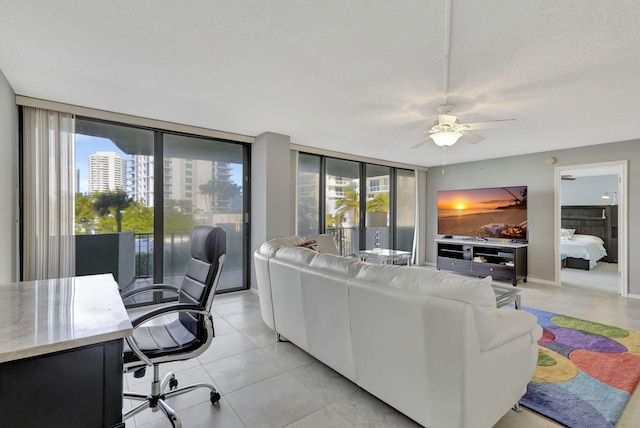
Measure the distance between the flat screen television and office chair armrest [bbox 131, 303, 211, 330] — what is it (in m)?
5.69

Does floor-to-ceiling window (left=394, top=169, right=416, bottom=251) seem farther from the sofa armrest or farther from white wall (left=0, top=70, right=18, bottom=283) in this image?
white wall (left=0, top=70, right=18, bottom=283)

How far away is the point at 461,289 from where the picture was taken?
1.46 m

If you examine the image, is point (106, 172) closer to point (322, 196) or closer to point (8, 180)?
point (8, 180)

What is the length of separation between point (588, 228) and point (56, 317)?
10152 millimetres

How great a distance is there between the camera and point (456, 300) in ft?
4.73

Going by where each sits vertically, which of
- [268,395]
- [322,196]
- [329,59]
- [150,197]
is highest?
[329,59]

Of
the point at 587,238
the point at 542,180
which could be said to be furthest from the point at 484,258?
the point at 587,238

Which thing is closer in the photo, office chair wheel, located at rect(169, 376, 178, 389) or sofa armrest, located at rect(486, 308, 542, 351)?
sofa armrest, located at rect(486, 308, 542, 351)

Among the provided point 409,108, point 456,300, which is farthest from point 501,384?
point 409,108

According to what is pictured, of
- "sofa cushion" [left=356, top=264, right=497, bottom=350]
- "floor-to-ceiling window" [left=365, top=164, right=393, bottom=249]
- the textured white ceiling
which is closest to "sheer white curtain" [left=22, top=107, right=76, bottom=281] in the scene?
the textured white ceiling

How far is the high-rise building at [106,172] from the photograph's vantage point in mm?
3480

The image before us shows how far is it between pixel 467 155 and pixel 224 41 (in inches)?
202

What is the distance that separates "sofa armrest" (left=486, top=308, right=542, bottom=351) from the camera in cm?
153

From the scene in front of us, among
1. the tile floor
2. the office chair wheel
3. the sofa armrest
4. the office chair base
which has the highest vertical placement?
the sofa armrest
